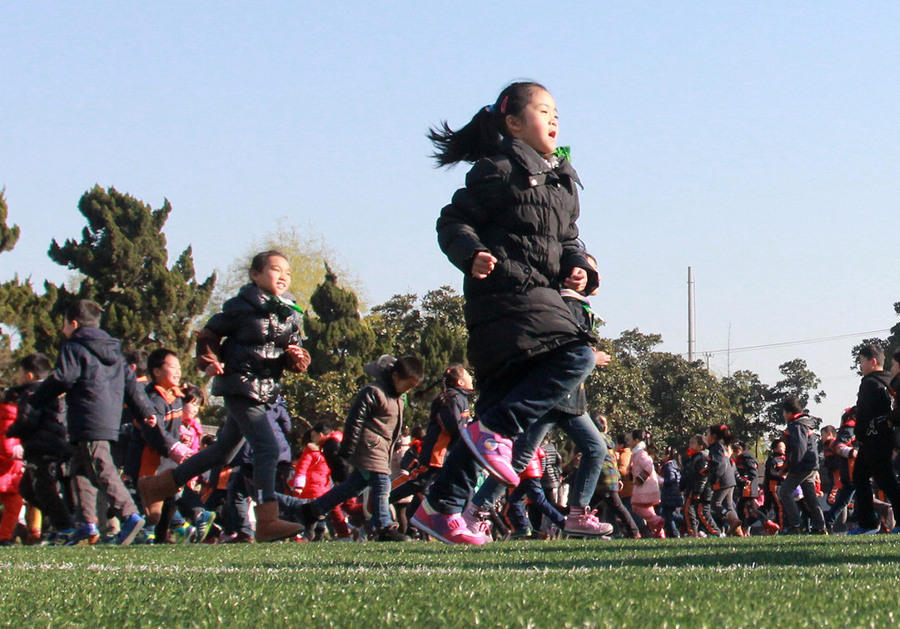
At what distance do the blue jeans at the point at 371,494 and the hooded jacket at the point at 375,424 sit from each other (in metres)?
0.13

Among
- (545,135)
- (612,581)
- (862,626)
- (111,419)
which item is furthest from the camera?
(111,419)

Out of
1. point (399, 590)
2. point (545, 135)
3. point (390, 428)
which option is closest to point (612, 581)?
point (399, 590)

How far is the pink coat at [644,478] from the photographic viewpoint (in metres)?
17.8

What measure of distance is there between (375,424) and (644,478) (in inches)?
336

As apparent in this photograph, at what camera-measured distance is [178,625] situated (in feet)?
8.96

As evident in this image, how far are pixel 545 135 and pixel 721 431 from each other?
12.6 metres

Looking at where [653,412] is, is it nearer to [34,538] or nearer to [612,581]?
[34,538]

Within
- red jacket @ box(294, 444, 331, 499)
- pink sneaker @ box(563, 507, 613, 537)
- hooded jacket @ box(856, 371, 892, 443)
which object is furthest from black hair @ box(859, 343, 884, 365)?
red jacket @ box(294, 444, 331, 499)

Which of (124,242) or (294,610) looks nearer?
(294,610)

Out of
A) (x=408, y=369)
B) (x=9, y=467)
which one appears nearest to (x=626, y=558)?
(x=408, y=369)

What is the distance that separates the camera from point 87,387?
870 centimetres

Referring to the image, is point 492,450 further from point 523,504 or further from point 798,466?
point 798,466

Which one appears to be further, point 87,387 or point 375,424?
point 375,424

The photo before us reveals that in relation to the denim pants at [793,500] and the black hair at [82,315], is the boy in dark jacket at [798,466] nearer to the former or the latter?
the denim pants at [793,500]
